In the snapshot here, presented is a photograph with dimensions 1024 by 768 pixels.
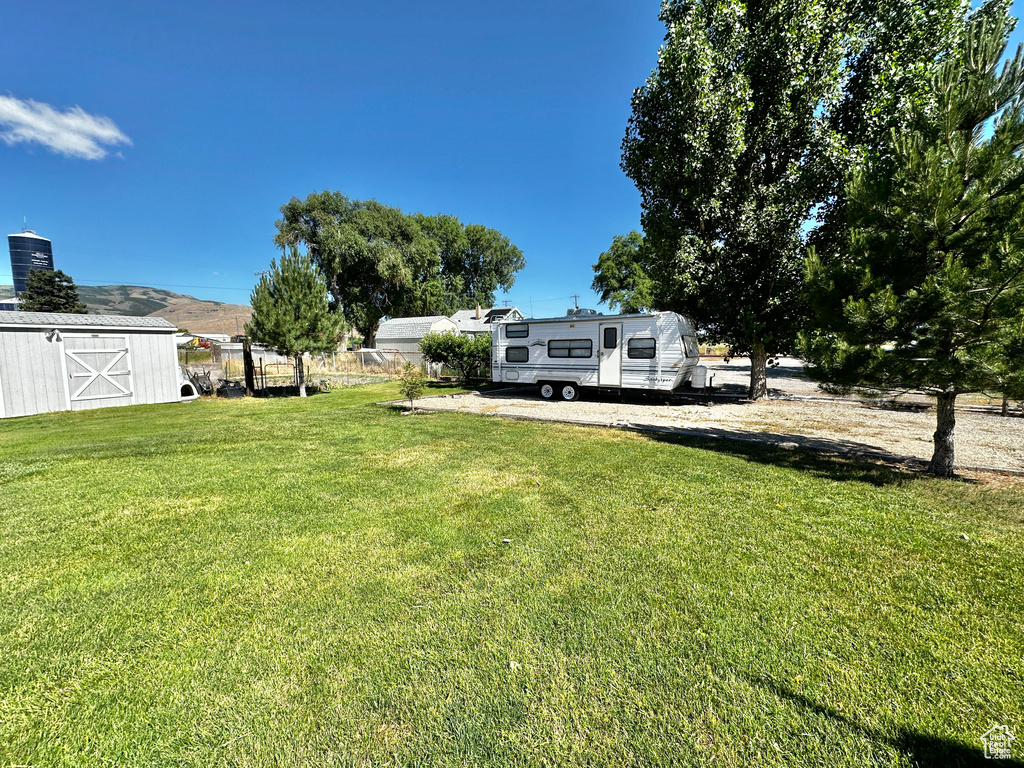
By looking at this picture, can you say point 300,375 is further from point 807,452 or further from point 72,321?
point 807,452

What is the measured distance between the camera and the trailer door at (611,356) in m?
12.2

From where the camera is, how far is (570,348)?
42.3 ft

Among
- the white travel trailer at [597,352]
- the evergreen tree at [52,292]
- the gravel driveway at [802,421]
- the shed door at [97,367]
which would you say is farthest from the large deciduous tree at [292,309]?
the evergreen tree at [52,292]

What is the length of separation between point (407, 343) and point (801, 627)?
3184 centimetres

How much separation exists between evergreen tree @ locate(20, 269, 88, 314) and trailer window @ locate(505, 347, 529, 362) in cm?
4632

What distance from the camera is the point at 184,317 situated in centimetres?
11300

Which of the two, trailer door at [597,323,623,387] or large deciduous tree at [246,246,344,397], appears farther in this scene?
large deciduous tree at [246,246,344,397]

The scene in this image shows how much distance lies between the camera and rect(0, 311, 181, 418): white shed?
1122 cm

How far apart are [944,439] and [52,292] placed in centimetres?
6053

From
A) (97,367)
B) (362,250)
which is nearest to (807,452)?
(97,367)

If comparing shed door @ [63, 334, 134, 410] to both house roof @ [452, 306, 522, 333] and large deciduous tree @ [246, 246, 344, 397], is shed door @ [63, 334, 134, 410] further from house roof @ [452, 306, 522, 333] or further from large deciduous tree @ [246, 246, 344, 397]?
house roof @ [452, 306, 522, 333]

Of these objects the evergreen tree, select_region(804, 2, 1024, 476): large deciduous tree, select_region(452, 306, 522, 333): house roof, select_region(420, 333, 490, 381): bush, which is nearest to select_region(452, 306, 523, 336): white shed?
select_region(452, 306, 522, 333): house roof

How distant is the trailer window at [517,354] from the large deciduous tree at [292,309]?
22.8 feet

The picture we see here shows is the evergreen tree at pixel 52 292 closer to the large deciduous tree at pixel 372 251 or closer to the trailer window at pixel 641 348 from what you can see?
the large deciduous tree at pixel 372 251
